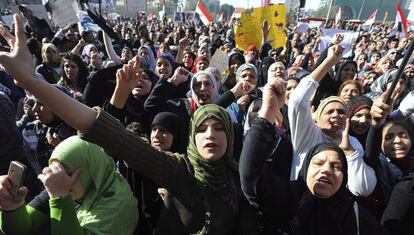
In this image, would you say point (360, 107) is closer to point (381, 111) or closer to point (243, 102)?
point (381, 111)

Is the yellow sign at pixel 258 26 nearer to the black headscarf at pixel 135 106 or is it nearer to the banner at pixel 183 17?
the black headscarf at pixel 135 106

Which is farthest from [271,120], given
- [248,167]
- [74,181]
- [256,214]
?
[74,181]

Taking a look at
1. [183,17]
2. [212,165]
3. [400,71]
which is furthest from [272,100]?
[183,17]

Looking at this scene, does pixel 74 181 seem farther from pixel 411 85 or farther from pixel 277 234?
pixel 411 85

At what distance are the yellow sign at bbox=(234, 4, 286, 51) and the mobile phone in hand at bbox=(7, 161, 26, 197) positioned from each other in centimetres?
552

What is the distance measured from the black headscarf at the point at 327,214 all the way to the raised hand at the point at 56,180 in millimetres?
1145

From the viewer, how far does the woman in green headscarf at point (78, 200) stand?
4.28 ft

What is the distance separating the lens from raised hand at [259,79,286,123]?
1.48 m

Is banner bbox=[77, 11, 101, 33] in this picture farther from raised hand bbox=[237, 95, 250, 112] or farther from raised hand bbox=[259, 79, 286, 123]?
raised hand bbox=[259, 79, 286, 123]

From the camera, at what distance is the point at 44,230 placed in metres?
1.59

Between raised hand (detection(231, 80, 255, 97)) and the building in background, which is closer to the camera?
raised hand (detection(231, 80, 255, 97))

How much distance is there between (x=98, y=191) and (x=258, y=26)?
5519 mm

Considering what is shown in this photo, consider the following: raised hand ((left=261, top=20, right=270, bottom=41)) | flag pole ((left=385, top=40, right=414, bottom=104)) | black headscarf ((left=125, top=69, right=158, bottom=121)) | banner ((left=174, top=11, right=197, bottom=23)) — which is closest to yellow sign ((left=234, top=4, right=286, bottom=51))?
raised hand ((left=261, top=20, right=270, bottom=41))

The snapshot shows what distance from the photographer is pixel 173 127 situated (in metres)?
2.29
